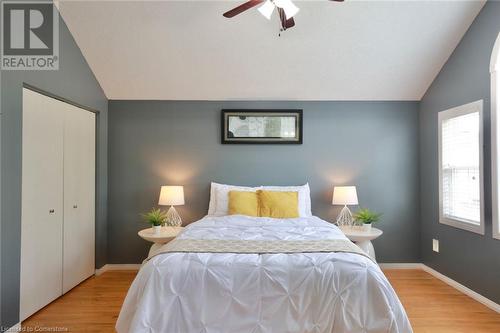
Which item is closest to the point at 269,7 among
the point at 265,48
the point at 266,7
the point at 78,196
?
the point at 266,7

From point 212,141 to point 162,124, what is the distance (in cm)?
75

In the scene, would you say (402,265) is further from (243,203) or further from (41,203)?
(41,203)

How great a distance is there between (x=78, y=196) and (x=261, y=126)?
2.47 m

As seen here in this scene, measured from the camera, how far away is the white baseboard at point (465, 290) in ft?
9.01

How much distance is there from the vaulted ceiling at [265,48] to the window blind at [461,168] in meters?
0.85

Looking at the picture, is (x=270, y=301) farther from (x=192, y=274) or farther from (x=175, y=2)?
(x=175, y=2)

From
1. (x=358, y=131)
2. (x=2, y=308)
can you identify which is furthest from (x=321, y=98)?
(x=2, y=308)

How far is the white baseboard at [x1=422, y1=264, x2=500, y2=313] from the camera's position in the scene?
275 cm

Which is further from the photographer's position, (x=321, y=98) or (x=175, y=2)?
(x=321, y=98)

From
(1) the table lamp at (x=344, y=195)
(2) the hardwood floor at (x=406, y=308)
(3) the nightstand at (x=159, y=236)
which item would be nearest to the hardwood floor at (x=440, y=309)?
(2) the hardwood floor at (x=406, y=308)

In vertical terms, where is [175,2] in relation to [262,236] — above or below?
above

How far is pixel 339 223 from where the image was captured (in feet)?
12.7

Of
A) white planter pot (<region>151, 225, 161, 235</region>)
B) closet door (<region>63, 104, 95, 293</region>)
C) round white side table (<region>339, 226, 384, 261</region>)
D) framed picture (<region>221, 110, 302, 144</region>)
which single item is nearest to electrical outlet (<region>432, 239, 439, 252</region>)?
round white side table (<region>339, 226, 384, 261</region>)

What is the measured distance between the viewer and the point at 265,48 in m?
3.37
